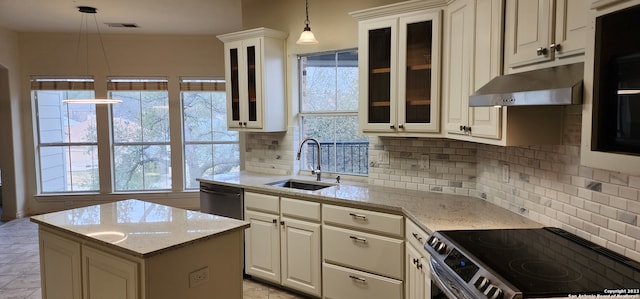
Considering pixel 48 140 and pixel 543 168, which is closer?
A: pixel 543 168

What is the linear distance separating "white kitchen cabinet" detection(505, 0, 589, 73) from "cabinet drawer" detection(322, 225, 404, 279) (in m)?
1.36

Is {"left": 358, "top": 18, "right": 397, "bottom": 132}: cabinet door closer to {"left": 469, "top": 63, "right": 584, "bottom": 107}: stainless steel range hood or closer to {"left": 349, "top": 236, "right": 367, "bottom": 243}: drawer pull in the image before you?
{"left": 349, "top": 236, "right": 367, "bottom": 243}: drawer pull

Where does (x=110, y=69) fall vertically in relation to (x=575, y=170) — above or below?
above

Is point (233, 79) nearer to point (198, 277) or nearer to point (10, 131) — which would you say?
point (198, 277)

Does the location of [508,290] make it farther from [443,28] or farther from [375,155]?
[375,155]

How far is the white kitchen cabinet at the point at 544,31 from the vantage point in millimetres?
1576

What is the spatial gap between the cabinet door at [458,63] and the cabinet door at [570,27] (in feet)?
2.48

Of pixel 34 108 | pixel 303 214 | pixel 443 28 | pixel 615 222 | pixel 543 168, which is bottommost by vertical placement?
pixel 303 214

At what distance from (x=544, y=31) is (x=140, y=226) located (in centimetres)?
230

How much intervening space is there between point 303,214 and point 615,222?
2.03 metres

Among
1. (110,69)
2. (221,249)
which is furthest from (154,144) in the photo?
(221,249)

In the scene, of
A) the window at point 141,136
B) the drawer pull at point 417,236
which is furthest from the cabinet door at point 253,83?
the window at point 141,136

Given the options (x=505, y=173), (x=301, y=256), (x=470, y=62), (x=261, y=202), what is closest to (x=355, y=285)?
(x=301, y=256)

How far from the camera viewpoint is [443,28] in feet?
9.18
